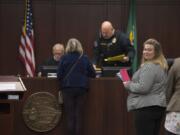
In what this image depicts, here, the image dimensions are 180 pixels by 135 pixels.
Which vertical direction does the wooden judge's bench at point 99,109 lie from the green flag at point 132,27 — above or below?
below

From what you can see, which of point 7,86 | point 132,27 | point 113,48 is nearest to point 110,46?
point 113,48

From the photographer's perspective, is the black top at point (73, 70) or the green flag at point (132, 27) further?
the green flag at point (132, 27)

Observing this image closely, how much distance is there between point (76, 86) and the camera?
7.38 meters

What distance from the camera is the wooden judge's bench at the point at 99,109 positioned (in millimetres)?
7648

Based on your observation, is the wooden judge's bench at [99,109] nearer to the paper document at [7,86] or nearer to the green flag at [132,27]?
the paper document at [7,86]

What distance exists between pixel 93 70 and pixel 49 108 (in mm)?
885

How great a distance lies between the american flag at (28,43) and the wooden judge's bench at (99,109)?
2.89 m

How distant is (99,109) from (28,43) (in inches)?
132

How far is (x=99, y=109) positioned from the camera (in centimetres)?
775

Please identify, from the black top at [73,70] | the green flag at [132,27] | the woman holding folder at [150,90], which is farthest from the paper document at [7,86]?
the green flag at [132,27]

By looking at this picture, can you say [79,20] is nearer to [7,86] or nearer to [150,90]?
[150,90]

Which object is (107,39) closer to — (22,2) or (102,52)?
(102,52)

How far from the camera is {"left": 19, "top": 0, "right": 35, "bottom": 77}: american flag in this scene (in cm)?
1053

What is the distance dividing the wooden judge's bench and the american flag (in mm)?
2886
